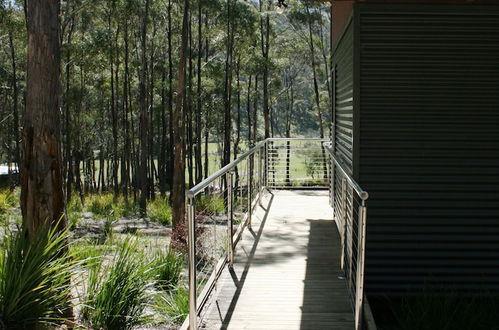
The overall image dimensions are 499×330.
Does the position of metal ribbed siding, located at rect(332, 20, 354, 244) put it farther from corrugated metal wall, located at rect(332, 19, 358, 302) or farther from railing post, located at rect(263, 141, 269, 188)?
railing post, located at rect(263, 141, 269, 188)

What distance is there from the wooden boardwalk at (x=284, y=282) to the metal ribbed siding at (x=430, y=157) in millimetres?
696

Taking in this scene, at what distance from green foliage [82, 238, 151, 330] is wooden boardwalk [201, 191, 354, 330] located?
71 centimetres

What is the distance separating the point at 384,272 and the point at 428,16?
7.96 ft

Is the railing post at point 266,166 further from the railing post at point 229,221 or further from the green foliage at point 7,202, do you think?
the green foliage at point 7,202

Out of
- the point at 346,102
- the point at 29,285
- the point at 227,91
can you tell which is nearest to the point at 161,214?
the point at 227,91

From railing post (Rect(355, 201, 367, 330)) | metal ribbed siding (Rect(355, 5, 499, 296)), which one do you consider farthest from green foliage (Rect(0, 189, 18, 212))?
railing post (Rect(355, 201, 367, 330))

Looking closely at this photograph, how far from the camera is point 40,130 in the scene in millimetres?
5691

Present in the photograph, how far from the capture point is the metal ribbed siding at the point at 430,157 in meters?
5.81

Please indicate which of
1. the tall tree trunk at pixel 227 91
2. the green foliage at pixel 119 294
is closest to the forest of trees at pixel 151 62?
the tall tree trunk at pixel 227 91

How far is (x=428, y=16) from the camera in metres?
5.77

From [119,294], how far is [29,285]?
876 millimetres

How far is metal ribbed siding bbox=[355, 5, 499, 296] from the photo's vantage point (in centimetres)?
581

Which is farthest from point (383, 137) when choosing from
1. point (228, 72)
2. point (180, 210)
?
point (228, 72)

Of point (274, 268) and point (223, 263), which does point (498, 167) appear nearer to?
point (274, 268)
